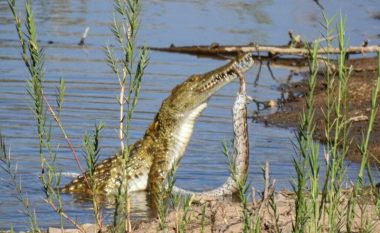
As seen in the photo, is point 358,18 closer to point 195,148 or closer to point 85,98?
point 85,98

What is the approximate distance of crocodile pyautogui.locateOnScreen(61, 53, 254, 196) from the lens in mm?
10492

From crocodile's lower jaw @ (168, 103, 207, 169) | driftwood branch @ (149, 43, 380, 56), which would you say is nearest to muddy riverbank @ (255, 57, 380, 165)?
driftwood branch @ (149, 43, 380, 56)

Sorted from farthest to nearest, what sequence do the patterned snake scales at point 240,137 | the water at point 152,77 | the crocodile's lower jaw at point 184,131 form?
1. the water at point 152,77
2. the crocodile's lower jaw at point 184,131
3. the patterned snake scales at point 240,137

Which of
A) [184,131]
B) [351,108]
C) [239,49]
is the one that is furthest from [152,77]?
[184,131]

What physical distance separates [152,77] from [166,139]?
5252mm

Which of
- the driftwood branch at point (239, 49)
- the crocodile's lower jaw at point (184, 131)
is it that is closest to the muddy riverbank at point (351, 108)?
the driftwood branch at point (239, 49)

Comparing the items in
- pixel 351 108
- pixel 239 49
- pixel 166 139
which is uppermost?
pixel 239 49

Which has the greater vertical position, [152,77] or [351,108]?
[152,77]

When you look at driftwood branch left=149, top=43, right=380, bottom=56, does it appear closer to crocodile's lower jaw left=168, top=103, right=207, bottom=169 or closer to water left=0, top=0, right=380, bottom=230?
water left=0, top=0, right=380, bottom=230

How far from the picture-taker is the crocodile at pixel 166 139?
1049 centimetres

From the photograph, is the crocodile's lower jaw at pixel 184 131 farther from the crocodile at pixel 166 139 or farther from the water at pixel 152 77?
the water at pixel 152 77

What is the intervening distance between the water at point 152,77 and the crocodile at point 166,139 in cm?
26

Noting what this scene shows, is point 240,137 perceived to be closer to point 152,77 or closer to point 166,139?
point 166,139

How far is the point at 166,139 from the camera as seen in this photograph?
1082cm
